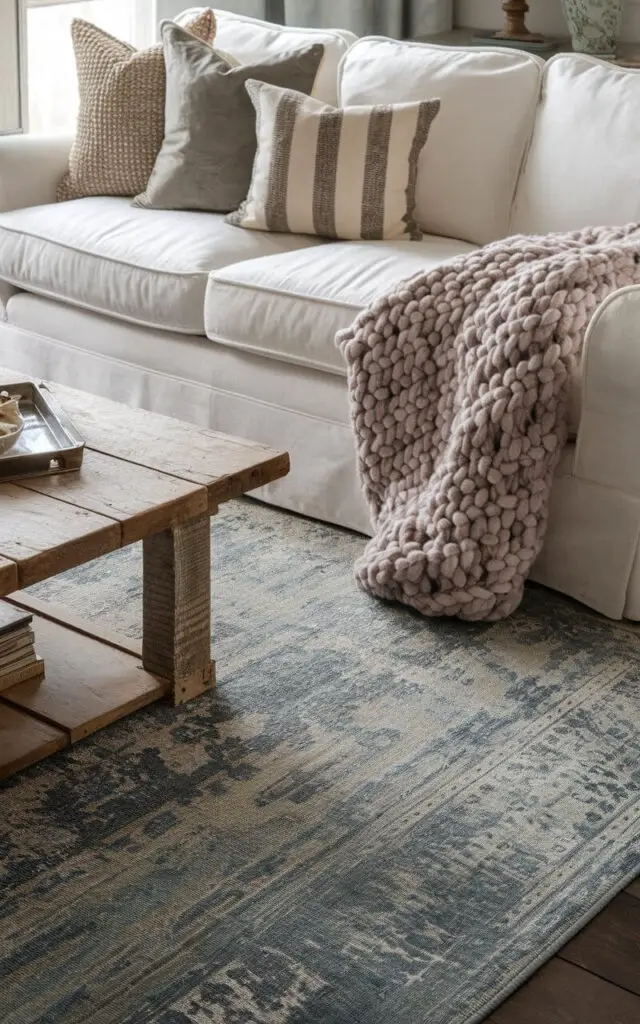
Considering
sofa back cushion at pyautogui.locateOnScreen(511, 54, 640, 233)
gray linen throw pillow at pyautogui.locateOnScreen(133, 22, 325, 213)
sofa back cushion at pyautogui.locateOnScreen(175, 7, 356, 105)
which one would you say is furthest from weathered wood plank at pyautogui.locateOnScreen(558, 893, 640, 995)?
sofa back cushion at pyautogui.locateOnScreen(175, 7, 356, 105)

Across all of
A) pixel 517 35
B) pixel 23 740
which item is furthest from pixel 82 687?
pixel 517 35

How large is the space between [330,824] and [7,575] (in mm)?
540

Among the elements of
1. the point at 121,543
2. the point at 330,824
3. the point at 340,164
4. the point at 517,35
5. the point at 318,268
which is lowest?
the point at 330,824

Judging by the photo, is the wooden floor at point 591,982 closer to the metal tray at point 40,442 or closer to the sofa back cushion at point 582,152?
the metal tray at point 40,442

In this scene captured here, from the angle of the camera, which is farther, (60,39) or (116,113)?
(60,39)

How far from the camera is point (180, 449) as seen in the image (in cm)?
194

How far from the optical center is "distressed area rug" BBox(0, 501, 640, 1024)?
144 centimetres

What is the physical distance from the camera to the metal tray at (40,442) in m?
1.80

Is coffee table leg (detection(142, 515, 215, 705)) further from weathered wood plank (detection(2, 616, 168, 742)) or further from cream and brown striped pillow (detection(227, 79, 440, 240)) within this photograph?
cream and brown striped pillow (detection(227, 79, 440, 240))

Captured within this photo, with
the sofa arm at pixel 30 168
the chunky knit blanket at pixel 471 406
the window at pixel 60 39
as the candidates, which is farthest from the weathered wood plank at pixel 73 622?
the window at pixel 60 39

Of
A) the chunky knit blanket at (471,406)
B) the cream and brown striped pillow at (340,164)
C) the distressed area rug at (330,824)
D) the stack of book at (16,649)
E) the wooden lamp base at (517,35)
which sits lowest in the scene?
the distressed area rug at (330,824)

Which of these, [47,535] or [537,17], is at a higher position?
[537,17]

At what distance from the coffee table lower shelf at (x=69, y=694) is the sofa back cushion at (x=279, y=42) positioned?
1626mm

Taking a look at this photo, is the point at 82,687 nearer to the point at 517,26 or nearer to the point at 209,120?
the point at 209,120
